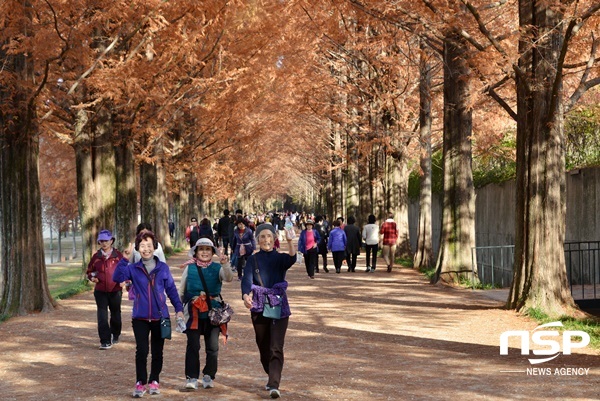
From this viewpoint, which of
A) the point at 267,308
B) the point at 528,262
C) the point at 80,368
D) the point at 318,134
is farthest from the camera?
the point at 318,134

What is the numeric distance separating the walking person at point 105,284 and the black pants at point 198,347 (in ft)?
12.0

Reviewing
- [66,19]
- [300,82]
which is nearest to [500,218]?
[300,82]

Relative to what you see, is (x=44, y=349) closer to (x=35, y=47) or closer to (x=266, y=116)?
(x=35, y=47)

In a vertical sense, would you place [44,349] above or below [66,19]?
below

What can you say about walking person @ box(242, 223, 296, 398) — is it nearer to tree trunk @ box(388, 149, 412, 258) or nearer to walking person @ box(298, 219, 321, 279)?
walking person @ box(298, 219, 321, 279)

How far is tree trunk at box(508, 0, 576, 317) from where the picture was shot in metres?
14.8

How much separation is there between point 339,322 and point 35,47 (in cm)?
692

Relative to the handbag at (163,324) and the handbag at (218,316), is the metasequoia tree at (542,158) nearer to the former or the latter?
the handbag at (218,316)

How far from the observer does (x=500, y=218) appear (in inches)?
1016

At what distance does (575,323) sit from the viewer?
13.8 m

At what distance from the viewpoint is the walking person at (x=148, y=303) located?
920cm

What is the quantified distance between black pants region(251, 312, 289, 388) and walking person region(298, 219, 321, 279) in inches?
715

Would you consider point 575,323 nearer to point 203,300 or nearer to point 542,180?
point 542,180

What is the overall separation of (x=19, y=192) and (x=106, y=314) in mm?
5639
